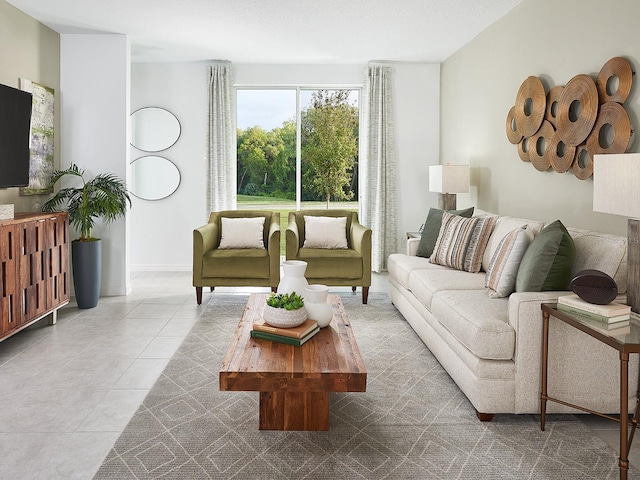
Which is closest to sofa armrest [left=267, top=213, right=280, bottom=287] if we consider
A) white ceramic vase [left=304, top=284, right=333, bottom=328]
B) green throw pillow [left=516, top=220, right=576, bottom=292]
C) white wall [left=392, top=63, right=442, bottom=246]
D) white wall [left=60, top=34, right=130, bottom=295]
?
white wall [left=60, top=34, right=130, bottom=295]

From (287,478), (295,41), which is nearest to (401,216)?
(295,41)

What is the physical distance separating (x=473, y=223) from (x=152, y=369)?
2652mm

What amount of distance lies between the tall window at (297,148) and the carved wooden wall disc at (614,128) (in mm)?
4222

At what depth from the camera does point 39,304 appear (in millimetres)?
4367

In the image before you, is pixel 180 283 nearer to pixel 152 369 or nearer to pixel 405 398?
pixel 152 369

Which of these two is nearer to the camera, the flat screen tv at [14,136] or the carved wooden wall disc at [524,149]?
the flat screen tv at [14,136]

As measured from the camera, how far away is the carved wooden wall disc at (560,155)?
3840 millimetres

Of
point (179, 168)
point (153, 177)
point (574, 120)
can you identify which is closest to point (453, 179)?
point (574, 120)

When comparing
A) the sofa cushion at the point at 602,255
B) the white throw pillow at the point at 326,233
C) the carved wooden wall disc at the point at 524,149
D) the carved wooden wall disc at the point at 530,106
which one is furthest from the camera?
the white throw pillow at the point at 326,233

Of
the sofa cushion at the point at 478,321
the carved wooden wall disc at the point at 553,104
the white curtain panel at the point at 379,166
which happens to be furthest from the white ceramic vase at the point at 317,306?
the white curtain panel at the point at 379,166

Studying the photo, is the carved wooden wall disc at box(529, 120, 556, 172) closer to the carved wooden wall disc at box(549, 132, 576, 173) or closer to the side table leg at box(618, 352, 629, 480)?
the carved wooden wall disc at box(549, 132, 576, 173)

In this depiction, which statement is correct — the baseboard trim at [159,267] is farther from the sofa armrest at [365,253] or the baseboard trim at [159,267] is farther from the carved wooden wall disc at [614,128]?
the carved wooden wall disc at [614,128]

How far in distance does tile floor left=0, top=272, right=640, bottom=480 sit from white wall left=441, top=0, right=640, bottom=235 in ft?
5.93

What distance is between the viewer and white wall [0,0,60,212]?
4.65m
